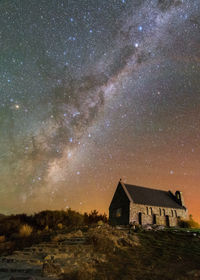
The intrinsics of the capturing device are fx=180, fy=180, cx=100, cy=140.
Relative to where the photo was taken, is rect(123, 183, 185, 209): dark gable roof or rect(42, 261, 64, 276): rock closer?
rect(42, 261, 64, 276): rock

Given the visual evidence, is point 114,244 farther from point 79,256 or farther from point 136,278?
point 136,278

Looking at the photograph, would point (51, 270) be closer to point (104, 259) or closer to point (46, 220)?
point (104, 259)

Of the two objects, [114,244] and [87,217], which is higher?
[87,217]

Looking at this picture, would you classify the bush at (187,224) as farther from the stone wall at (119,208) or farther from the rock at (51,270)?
the rock at (51,270)

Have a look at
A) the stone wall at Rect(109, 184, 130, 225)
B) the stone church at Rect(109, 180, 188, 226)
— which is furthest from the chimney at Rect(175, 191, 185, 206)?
the stone wall at Rect(109, 184, 130, 225)

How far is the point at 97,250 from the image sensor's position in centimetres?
1103

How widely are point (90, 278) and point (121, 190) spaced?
23685 millimetres

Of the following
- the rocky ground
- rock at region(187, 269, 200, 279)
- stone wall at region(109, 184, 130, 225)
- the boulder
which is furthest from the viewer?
stone wall at region(109, 184, 130, 225)

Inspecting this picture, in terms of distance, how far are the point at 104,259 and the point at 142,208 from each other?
19812 millimetres

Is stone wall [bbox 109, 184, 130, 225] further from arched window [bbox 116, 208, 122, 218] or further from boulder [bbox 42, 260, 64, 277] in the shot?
boulder [bbox 42, 260, 64, 277]

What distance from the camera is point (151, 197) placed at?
3191 centimetres

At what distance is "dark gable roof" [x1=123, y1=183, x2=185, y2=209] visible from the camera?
96.2 feet

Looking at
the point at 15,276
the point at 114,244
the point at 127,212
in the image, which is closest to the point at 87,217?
the point at 127,212

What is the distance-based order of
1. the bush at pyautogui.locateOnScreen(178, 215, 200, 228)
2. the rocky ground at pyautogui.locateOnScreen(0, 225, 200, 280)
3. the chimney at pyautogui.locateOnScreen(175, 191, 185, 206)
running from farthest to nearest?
the chimney at pyautogui.locateOnScreen(175, 191, 185, 206)
the bush at pyautogui.locateOnScreen(178, 215, 200, 228)
the rocky ground at pyautogui.locateOnScreen(0, 225, 200, 280)
